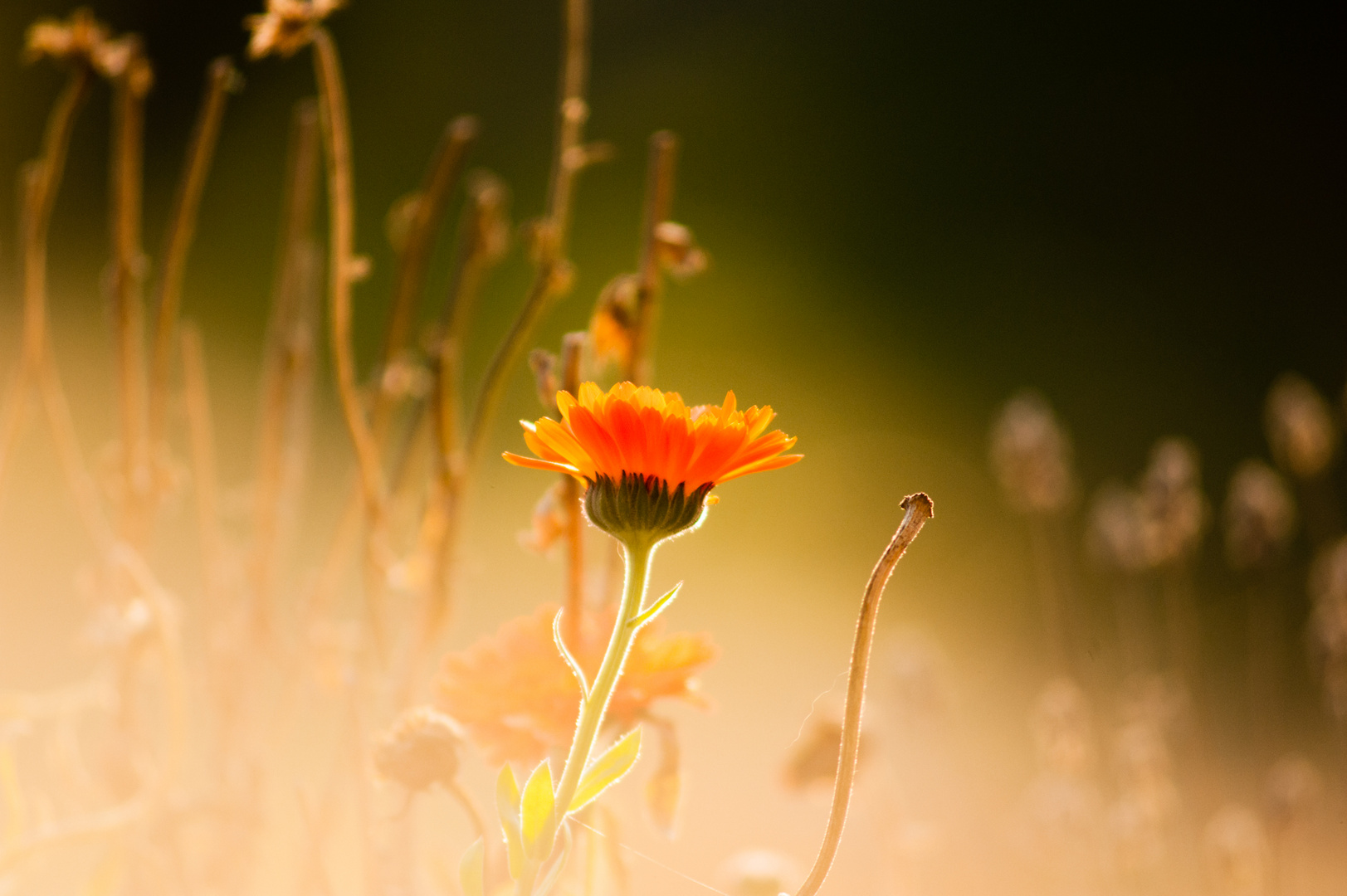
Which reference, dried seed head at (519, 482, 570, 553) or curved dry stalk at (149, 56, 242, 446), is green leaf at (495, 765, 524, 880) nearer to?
dried seed head at (519, 482, 570, 553)

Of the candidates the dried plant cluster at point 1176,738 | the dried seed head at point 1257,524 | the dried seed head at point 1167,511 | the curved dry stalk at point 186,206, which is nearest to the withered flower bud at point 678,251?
the curved dry stalk at point 186,206

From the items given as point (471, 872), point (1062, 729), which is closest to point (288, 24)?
point (471, 872)

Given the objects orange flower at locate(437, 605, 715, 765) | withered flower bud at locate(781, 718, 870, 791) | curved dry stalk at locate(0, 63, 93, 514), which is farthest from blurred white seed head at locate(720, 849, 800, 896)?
curved dry stalk at locate(0, 63, 93, 514)

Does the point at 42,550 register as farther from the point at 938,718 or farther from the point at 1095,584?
the point at 1095,584

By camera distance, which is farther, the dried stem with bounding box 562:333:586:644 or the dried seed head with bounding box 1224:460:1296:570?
the dried seed head with bounding box 1224:460:1296:570

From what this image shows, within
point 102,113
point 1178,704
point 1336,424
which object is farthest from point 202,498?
point 1336,424

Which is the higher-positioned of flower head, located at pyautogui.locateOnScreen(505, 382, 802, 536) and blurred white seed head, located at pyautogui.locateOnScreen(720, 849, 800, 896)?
flower head, located at pyautogui.locateOnScreen(505, 382, 802, 536)

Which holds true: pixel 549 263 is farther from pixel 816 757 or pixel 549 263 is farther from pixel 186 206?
pixel 816 757

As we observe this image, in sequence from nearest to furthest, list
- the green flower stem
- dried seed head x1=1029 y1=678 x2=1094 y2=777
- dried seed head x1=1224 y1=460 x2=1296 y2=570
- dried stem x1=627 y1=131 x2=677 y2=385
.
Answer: the green flower stem
dried stem x1=627 y1=131 x2=677 y2=385
dried seed head x1=1029 y1=678 x2=1094 y2=777
dried seed head x1=1224 y1=460 x2=1296 y2=570
